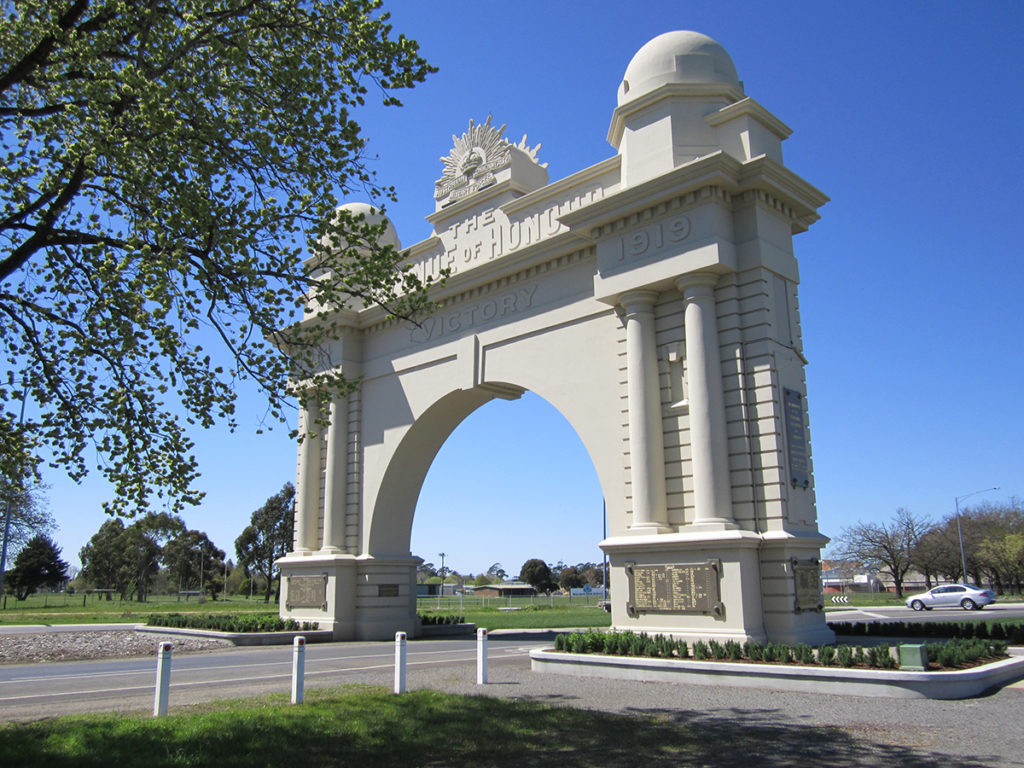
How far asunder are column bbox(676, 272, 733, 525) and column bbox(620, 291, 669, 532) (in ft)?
2.86

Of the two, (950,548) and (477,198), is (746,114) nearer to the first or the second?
Result: (477,198)

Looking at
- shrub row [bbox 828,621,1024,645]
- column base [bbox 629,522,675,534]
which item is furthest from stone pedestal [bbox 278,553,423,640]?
shrub row [bbox 828,621,1024,645]

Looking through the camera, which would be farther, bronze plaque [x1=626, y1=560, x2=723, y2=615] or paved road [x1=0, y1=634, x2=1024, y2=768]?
bronze plaque [x1=626, y1=560, x2=723, y2=615]

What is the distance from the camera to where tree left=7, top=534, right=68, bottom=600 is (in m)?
72.5

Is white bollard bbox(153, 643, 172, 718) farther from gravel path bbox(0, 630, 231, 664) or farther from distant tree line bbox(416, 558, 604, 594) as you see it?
distant tree line bbox(416, 558, 604, 594)

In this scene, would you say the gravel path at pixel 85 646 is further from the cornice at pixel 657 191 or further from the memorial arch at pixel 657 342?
the cornice at pixel 657 191

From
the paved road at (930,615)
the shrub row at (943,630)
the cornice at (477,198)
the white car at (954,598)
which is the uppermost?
the cornice at (477,198)

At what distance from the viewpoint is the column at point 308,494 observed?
24.6m

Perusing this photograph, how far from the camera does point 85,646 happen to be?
67.7ft

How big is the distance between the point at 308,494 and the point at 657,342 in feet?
42.2

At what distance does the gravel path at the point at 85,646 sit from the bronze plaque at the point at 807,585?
14801 millimetres

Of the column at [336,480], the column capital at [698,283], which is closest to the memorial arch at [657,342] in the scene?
the column capital at [698,283]

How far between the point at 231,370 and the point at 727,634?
9731mm

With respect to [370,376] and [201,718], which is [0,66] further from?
[370,376]
